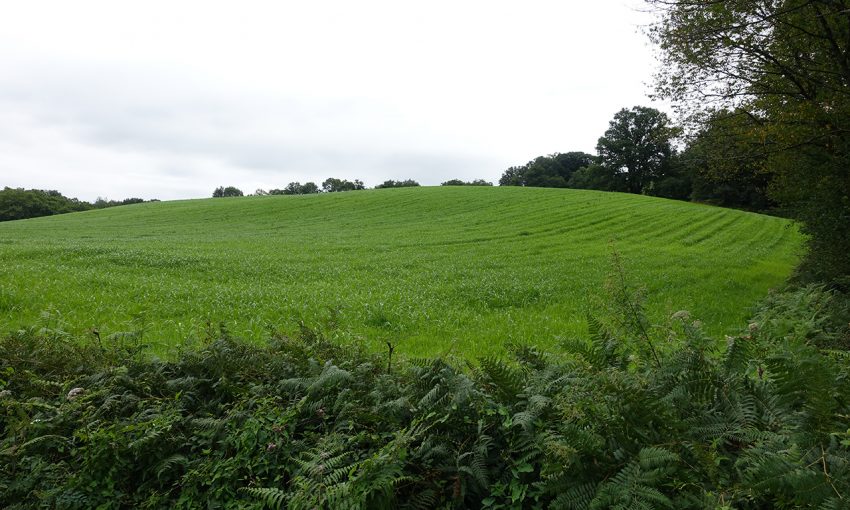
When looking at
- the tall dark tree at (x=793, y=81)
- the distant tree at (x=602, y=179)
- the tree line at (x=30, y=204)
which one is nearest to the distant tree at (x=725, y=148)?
the tall dark tree at (x=793, y=81)

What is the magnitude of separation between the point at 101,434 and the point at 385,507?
2009mm

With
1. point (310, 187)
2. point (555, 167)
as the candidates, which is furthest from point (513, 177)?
point (310, 187)

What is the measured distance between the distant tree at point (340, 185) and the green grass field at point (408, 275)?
242 ft

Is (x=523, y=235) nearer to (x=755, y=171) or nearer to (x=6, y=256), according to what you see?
(x=755, y=171)

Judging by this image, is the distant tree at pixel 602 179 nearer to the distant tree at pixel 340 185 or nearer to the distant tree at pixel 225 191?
the distant tree at pixel 340 185

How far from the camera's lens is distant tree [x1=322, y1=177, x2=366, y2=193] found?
112000mm

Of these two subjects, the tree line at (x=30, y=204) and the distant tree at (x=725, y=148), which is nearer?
the distant tree at (x=725, y=148)

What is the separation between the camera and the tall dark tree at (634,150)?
9219 cm

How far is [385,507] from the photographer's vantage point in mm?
2445

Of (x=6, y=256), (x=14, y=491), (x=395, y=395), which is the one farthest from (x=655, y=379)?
(x=6, y=256)

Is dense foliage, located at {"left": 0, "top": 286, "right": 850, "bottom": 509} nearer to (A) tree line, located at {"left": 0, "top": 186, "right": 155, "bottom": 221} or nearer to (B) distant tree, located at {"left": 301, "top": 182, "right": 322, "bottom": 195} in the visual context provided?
(A) tree line, located at {"left": 0, "top": 186, "right": 155, "bottom": 221}

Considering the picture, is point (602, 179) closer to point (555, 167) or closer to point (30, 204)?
point (555, 167)

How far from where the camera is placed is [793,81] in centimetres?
1227

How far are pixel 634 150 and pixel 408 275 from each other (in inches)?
3547
